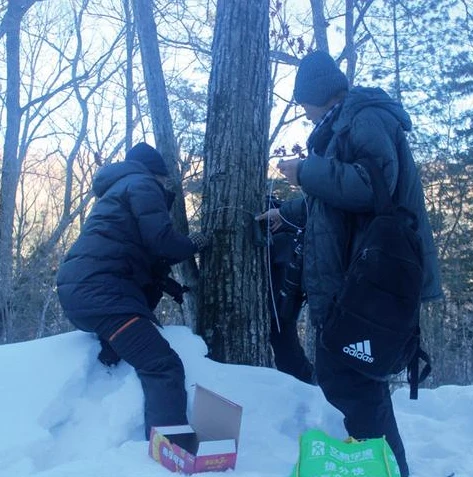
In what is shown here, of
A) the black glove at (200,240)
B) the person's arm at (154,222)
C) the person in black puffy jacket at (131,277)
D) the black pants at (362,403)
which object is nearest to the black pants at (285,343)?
the black glove at (200,240)

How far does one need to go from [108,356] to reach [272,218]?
1.26m

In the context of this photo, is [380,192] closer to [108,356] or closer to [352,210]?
[352,210]

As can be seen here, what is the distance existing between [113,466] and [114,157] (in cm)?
1738

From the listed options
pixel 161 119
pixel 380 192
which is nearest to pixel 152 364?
pixel 380 192

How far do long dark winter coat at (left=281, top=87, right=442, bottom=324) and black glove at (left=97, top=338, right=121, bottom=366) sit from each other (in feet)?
4.00

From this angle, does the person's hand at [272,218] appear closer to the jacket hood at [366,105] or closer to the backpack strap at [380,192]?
the jacket hood at [366,105]

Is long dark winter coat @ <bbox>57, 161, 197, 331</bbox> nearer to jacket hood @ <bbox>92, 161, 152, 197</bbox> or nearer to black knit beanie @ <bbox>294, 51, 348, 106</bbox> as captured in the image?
jacket hood @ <bbox>92, 161, 152, 197</bbox>

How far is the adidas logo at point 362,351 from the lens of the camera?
8.81ft

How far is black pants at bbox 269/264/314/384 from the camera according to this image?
402cm

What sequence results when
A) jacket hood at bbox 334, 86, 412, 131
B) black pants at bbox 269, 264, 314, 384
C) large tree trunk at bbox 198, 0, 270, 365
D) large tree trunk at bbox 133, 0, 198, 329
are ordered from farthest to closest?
1. large tree trunk at bbox 133, 0, 198, 329
2. black pants at bbox 269, 264, 314, 384
3. large tree trunk at bbox 198, 0, 270, 365
4. jacket hood at bbox 334, 86, 412, 131

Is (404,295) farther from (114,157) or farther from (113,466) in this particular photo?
(114,157)

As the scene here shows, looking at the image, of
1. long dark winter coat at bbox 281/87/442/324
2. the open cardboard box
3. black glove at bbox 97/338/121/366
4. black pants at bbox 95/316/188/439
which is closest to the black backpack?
long dark winter coat at bbox 281/87/442/324

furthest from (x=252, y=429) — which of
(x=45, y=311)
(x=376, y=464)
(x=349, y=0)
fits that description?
(x=349, y=0)

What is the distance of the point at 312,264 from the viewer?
2986mm
